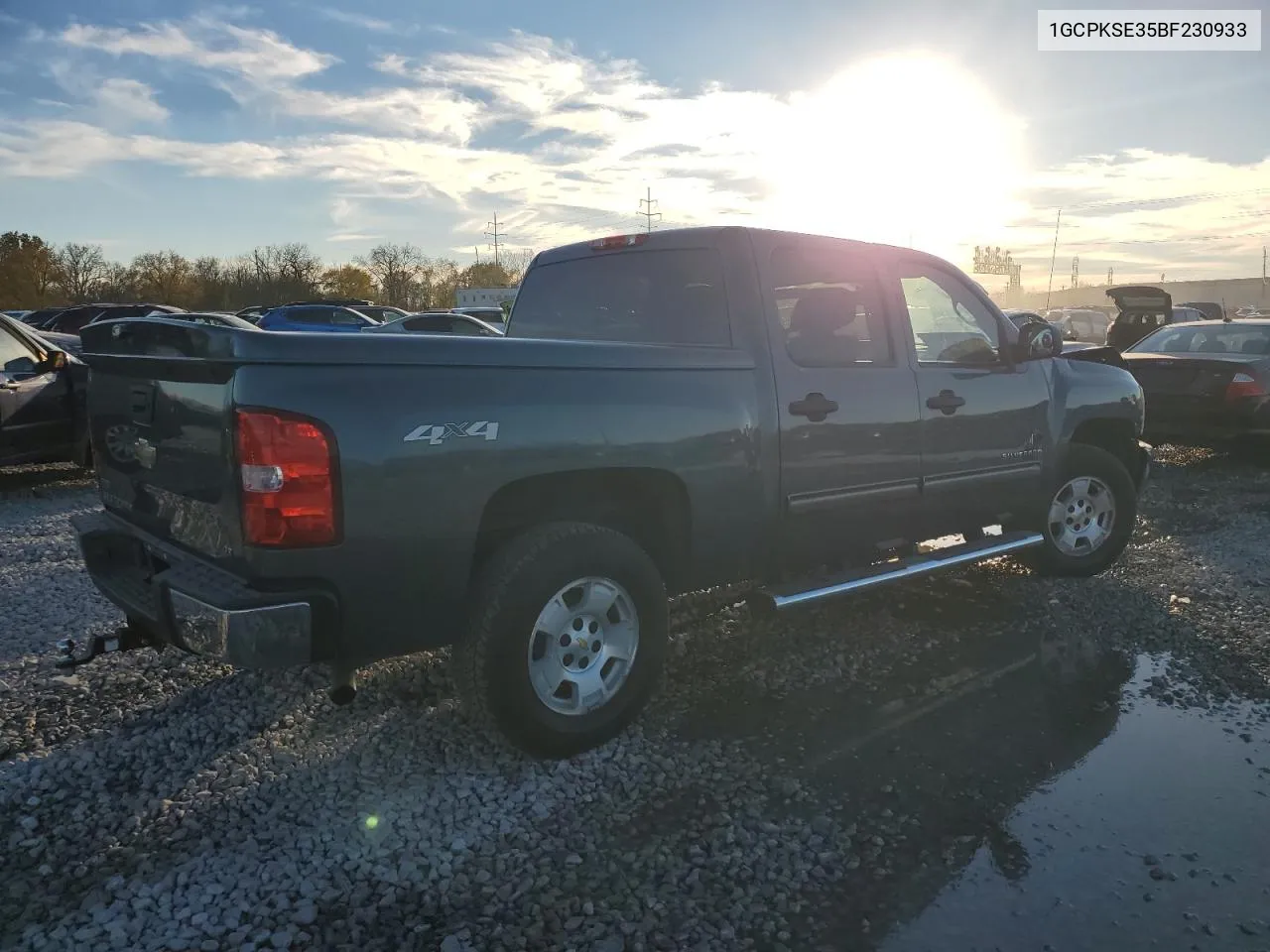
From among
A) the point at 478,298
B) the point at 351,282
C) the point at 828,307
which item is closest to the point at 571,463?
the point at 828,307

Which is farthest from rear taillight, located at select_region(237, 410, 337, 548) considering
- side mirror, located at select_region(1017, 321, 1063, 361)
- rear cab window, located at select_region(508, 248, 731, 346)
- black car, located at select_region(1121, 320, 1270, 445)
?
black car, located at select_region(1121, 320, 1270, 445)

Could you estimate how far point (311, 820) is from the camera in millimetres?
2957

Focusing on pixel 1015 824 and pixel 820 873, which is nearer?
pixel 820 873

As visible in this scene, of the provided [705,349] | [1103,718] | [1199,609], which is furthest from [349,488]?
[1199,609]

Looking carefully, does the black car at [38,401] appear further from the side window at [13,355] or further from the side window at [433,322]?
the side window at [433,322]

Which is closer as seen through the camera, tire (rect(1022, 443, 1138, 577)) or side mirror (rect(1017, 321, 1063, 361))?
side mirror (rect(1017, 321, 1063, 361))

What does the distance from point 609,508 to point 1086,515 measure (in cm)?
361

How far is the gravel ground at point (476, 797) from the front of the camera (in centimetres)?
250

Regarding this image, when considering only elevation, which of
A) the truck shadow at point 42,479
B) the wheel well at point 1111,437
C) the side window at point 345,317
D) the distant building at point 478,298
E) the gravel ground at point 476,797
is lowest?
the gravel ground at point 476,797

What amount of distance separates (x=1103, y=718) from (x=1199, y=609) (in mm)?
1776

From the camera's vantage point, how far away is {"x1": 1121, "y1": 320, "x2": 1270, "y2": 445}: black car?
895cm

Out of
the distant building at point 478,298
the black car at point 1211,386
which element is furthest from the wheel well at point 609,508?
the distant building at point 478,298

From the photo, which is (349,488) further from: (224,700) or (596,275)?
(596,275)

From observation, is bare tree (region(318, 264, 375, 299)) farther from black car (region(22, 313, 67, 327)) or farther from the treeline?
black car (region(22, 313, 67, 327))
